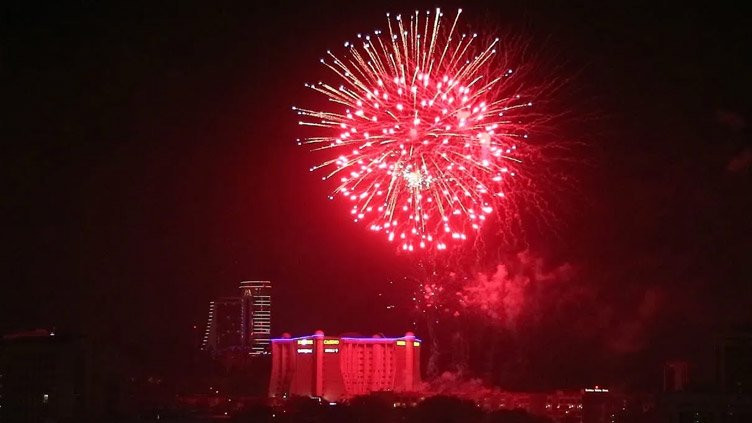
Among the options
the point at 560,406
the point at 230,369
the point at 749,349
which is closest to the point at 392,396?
the point at 560,406

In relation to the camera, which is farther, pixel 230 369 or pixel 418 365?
pixel 230 369

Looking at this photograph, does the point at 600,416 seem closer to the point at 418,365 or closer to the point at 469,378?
the point at 469,378

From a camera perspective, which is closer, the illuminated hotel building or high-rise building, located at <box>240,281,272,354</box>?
the illuminated hotel building

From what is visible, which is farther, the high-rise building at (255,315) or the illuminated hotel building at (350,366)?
the high-rise building at (255,315)

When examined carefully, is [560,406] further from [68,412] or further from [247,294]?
[247,294]

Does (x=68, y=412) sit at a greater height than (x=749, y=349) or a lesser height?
lesser

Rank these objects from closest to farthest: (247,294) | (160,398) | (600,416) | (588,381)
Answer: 1. (600,416)
2. (588,381)
3. (160,398)
4. (247,294)

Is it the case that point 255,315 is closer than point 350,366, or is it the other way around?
point 350,366

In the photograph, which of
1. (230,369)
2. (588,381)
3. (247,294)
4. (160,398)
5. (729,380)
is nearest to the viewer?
(729,380)
